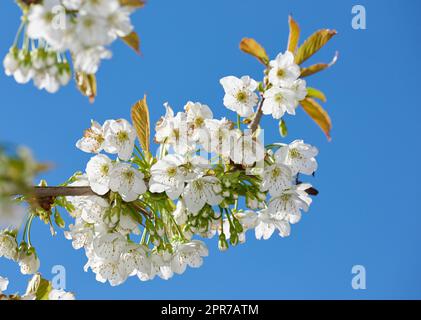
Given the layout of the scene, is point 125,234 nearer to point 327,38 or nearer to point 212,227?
point 212,227

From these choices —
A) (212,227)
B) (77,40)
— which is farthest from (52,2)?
(212,227)

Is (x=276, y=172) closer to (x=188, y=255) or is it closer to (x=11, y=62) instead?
(x=188, y=255)

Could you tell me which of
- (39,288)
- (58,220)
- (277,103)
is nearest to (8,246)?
(58,220)

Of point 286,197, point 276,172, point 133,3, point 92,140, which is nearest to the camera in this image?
point 133,3

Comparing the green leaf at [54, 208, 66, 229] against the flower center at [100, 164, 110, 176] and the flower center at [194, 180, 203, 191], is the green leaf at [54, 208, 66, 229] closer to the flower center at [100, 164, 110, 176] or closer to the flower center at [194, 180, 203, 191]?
the flower center at [100, 164, 110, 176]

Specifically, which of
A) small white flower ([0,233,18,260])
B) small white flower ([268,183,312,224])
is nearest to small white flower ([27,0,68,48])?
small white flower ([268,183,312,224])
